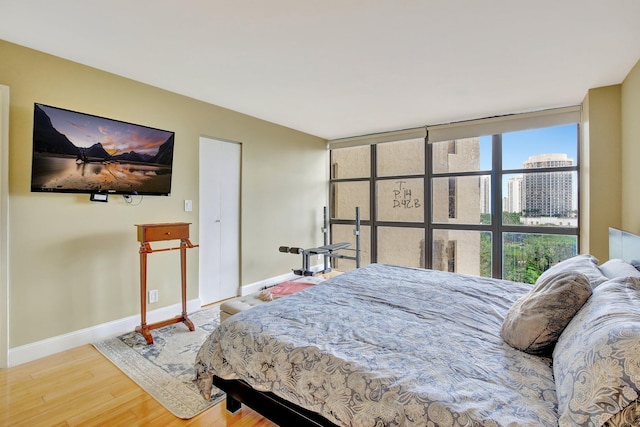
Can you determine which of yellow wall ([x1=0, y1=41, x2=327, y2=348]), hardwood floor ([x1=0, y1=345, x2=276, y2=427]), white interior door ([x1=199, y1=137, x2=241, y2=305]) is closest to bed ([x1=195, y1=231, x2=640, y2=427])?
hardwood floor ([x1=0, y1=345, x2=276, y2=427])

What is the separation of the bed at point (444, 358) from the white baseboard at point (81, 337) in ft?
5.30

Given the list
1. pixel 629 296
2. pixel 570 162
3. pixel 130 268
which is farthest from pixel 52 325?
pixel 570 162

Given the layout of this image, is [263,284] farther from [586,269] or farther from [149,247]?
[586,269]

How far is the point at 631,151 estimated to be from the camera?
249 centimetres

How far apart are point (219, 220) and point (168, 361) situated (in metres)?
1.78

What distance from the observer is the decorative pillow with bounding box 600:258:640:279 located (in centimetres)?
139

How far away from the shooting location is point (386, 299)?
1.94 metres

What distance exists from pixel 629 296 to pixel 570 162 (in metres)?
3.23

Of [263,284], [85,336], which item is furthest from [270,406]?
[263,284]

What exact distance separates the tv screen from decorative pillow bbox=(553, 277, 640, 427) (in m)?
3.20

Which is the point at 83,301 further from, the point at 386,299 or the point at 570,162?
the point at 570,162

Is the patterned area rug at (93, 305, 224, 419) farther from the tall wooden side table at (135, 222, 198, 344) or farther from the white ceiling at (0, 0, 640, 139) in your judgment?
the white ceiling at (0, 0, 640, 139)

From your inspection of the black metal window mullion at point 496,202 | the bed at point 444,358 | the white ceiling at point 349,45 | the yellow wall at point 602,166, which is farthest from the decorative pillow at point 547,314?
the black metal window mullion at point 496,202

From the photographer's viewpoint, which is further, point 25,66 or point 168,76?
point 168,76
